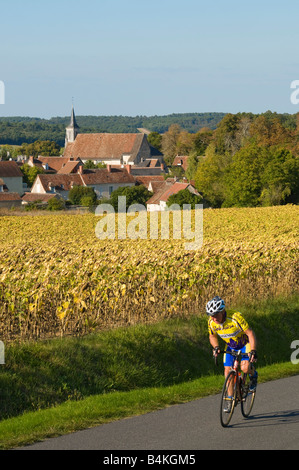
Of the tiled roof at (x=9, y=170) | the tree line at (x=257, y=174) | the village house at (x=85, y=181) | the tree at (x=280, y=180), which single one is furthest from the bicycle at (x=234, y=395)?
the tiled roof at (x=9, y=170)

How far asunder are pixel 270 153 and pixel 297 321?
2805 inches

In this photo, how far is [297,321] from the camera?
1684cm

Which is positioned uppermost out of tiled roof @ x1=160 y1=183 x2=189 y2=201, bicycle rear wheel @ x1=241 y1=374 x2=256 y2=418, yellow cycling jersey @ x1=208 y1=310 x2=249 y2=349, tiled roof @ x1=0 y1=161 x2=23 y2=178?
tiled roof @ x1=0 y1=161 x2=23 y2=178

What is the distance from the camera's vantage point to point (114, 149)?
183875 mm

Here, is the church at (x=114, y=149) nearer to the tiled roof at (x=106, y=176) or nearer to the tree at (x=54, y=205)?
the tiled roof at (x=106, y=176)

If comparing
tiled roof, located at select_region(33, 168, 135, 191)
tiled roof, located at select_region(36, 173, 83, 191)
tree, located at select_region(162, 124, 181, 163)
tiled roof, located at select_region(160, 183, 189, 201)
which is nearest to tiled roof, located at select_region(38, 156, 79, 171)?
tree, located at select_region(162, 124, 181, 163)

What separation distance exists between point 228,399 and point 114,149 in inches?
6968

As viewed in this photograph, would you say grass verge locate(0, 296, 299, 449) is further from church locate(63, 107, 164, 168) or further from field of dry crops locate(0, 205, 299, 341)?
church locate(63, 107, 164, 168)

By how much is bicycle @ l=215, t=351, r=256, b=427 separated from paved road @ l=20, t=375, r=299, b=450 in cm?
15

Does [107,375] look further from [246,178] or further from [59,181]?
[59,181]

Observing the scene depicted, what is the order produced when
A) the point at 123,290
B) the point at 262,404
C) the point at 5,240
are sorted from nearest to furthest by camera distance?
1. the point at 262,404
2. the point at 123,290
3. the point at 5,240

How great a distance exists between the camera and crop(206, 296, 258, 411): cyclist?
8.88m

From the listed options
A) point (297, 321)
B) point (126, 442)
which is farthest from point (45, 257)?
point (126, 442)

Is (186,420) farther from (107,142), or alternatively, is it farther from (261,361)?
(107,142)
